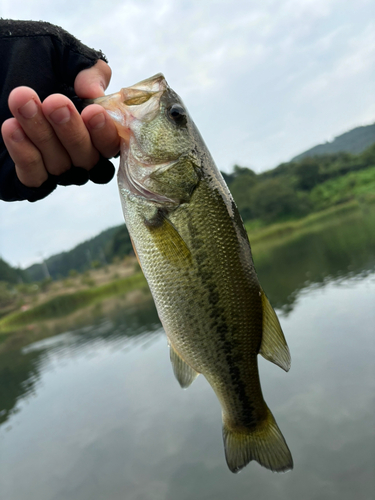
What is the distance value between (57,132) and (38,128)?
8cm

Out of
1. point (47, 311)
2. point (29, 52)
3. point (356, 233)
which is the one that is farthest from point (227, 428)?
point (47, 311)

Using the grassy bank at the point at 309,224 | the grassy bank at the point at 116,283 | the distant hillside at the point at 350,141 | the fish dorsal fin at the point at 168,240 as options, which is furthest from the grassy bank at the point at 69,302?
the distant hillside at the point at 350,141

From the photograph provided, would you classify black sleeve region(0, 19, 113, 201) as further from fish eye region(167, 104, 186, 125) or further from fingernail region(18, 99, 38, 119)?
fish eye region(167, 104, 186, 125)

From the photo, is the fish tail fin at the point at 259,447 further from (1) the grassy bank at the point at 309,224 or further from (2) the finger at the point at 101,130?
(1) the grassy bank at the point at 309,224

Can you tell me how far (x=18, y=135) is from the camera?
1.66 m

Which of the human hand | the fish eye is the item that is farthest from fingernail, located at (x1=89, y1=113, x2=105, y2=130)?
the fish eye

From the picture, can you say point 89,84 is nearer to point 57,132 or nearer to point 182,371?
point 57,132

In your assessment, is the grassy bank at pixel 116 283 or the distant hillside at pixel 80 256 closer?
the grassy bank at pixel 116 283

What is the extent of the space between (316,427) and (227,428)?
8.01 m

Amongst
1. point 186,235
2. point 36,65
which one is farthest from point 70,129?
point 186,235

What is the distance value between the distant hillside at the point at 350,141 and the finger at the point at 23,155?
559ft

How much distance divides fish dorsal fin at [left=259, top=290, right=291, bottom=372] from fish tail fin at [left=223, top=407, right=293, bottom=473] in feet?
1.51

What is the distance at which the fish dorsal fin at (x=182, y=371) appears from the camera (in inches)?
87.7

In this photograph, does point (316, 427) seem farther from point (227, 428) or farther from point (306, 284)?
point (306, 284)
